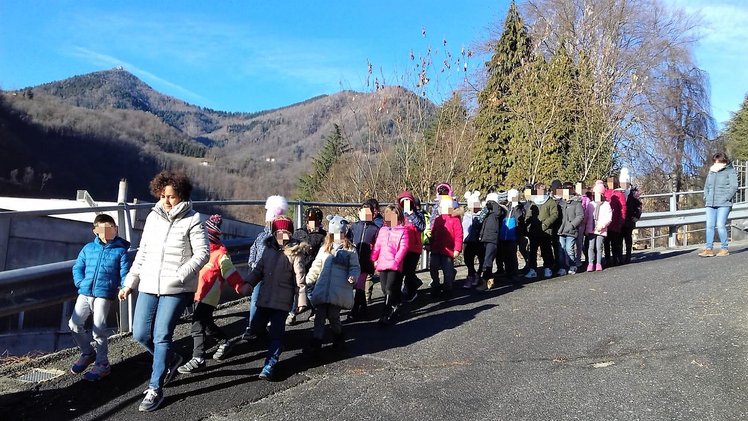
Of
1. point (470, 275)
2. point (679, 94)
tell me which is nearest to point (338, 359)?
point (470, 275)

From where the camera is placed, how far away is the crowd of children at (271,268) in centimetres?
475

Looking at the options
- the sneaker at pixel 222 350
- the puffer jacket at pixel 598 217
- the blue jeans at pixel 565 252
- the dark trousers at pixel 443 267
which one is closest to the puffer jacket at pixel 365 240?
the dark trousers at pixel 443 267

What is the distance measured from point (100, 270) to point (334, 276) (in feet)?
6.95

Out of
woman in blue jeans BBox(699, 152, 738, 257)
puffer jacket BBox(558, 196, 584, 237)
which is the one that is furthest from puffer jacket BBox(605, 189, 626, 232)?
woman in blue jeans BBox(699, 152, 738, 257)

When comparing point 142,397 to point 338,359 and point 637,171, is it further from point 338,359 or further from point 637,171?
point 637,171

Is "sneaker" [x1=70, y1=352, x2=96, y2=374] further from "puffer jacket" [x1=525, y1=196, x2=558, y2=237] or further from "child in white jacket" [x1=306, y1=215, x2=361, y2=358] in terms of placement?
"puffer jacket" [x1=525, y1=196, x2=558, y2=237]

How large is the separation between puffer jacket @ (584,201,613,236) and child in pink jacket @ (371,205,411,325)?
4580 mm

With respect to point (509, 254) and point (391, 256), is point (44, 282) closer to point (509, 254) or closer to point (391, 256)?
point (391, 256)

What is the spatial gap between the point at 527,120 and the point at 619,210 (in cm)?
910

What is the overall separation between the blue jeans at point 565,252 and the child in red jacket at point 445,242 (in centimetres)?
277

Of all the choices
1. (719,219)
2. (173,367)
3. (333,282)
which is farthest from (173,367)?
(719,219)

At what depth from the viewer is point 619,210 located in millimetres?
11023

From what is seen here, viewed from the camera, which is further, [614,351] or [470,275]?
[470,275]

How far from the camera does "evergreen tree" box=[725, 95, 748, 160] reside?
3972cm
